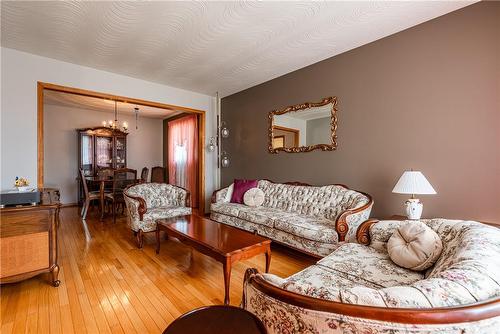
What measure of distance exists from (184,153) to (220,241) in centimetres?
429

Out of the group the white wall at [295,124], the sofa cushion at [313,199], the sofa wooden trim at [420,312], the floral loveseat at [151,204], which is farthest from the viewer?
the white wall at [295,124]

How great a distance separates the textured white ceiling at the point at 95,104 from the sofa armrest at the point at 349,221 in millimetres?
4931

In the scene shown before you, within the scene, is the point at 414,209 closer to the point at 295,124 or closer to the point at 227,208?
the point at 295,124

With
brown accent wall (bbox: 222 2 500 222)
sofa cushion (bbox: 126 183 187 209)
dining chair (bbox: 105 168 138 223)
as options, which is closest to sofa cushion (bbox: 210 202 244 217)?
sofa cushion (bbox: 126 183 187 209)

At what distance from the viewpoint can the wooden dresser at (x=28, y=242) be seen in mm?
1956

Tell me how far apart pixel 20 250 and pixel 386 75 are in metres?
4.08

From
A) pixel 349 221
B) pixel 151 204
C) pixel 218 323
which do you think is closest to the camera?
pixel 218 323

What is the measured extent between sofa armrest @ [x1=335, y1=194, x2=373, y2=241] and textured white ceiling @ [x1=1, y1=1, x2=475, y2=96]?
195cm

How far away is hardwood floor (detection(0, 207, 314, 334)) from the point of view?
1664 mm

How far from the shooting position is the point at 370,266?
5.29 feet

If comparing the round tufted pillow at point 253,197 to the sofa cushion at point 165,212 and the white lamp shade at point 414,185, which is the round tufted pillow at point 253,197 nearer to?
the sofa cushion at point 165,212

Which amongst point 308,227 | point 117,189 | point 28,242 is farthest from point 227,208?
point 117,189

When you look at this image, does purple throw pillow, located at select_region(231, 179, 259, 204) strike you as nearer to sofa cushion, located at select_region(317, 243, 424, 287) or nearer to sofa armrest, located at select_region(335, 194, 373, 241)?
sofa armrest, located at select_region(335, 194, 373, 241)

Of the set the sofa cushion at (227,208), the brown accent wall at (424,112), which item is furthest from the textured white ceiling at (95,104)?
the brown accent wall at (424,112)
